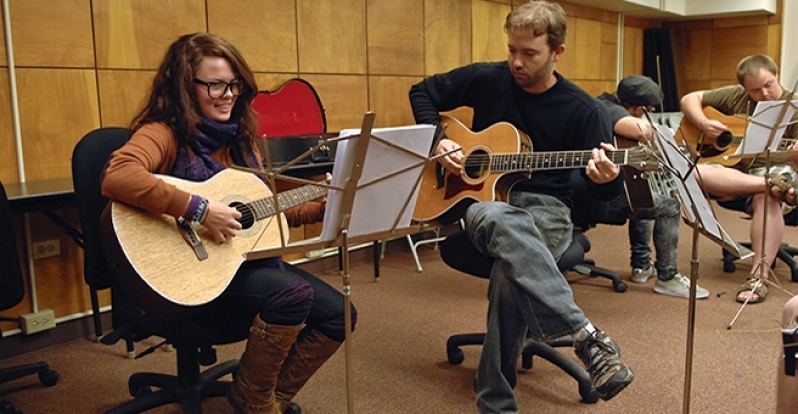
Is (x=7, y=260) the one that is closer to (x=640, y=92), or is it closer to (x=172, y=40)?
(x=172, y=40)

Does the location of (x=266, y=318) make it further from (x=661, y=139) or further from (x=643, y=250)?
(x=643, y=250)

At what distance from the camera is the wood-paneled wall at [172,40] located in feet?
9.00

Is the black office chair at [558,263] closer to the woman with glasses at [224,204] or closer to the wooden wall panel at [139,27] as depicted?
the woman with glasses at [224,204]

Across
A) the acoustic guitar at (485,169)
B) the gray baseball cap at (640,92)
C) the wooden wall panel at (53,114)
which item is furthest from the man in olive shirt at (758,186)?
the wooden wall panel at (53,114)

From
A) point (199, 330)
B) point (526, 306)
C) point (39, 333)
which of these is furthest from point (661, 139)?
point (39, 333)

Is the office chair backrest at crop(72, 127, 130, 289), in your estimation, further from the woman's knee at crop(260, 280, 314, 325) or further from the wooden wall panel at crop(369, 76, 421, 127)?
the wooden wall panel at crop(369, 76, 421, 127)

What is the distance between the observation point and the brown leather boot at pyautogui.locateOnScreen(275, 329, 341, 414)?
196cm

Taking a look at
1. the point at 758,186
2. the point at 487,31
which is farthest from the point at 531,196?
the point at 487,31

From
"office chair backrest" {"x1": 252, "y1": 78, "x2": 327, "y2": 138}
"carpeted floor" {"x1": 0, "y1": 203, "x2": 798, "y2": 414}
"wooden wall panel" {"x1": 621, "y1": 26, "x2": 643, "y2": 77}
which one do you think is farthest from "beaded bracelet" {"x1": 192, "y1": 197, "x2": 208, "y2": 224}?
"wooden wall panel" {"x1": 621, "y1": 26, "x2": 643, "y2": 77}

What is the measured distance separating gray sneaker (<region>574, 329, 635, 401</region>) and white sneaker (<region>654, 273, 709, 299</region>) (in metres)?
1.70

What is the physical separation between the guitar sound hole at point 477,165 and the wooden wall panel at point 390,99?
1.89 metres

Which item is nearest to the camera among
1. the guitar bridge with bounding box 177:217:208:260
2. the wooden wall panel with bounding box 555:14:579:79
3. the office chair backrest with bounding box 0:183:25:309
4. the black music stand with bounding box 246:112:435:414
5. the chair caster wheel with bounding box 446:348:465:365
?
the black music stand with bounding box 246:112:435:414

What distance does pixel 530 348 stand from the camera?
8.09ft

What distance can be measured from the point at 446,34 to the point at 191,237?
10.7ft
